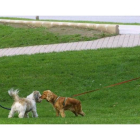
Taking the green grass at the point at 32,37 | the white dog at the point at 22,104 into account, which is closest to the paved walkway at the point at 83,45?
the green grass at the point at 32,37


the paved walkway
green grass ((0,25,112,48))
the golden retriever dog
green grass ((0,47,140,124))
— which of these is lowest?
green grass ((0,25,112,48))

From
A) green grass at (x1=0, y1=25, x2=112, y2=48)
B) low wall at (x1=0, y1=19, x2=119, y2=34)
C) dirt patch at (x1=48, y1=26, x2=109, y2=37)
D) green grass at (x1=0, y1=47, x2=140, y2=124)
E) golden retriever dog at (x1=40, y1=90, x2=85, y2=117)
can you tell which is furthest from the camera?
dirt patch at (x1=48, y1=26, x2=109, y2=37)

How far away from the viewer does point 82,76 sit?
14.5m

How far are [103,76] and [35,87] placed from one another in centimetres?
215

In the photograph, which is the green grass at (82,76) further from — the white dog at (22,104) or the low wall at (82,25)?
the low wall at (82,25)

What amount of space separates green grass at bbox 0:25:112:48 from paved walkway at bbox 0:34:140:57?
49cm

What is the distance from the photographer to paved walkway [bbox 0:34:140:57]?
17.8 metres

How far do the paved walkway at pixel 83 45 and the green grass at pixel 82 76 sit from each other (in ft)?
3.49

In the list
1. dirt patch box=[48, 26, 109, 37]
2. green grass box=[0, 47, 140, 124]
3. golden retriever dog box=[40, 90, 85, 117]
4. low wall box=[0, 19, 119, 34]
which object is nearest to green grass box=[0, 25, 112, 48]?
dirt patch box=[48, 26, 109, 37]

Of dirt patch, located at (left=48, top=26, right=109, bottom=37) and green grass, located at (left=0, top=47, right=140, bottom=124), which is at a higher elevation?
green grass, located at (left=0, top=47, right=140, bottom=124)

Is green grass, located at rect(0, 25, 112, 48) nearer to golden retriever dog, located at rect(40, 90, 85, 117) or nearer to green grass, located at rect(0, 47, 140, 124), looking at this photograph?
green grass, located at rect(0, 47, 140, 124)

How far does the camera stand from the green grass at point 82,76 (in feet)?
41.1

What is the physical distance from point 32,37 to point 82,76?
6.48 meters

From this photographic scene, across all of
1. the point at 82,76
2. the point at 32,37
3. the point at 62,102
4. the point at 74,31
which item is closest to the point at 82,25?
the point at 74,31
